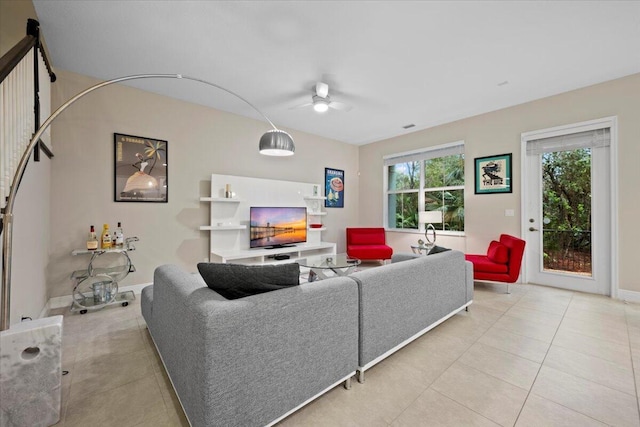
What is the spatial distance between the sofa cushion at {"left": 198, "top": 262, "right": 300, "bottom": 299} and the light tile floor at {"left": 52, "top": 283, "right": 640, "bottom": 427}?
0.72 m

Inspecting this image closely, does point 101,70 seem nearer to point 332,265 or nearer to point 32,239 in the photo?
point 32,239

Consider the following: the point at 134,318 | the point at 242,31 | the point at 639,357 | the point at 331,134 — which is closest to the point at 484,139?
the point at 331,134

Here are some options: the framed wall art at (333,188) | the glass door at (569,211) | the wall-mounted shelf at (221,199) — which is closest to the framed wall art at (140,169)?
the wall-mounted shelf at (221,199)

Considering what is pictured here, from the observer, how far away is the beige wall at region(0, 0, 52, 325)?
77.0 inches

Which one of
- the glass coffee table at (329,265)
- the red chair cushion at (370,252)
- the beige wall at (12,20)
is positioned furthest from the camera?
the red chair cushion at (370,252)

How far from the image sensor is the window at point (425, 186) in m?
4.95

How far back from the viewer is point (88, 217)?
3273mm

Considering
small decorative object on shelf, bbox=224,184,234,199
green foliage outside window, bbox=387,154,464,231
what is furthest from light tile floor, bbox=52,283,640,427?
green foliage outside window, bbox=387,154,464,231

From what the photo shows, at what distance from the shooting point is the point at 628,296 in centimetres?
326

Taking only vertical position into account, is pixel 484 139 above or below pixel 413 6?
below

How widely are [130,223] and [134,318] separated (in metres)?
1.36

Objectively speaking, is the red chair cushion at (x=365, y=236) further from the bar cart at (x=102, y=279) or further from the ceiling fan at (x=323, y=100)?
the bar cart at (x=102, y=279)

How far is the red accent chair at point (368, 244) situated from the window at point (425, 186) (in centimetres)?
54

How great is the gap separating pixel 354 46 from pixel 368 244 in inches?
150
